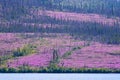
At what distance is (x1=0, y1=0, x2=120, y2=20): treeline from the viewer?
159 metres

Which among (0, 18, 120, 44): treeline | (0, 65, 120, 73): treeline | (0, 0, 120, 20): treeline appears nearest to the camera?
(0, 65, 120, 73): treeline

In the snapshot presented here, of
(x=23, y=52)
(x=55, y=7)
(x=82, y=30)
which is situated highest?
(x=55, y=7)

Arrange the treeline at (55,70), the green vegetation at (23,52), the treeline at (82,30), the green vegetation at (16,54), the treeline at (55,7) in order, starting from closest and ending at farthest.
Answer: the treeline at (55,70), the green vegetation at (16,54), the green vegetation at (23,52), the treeline at (82,30), the treeline at (55,7)

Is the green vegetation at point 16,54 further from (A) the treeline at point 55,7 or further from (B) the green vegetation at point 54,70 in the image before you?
(A) the treeline at point 55,7

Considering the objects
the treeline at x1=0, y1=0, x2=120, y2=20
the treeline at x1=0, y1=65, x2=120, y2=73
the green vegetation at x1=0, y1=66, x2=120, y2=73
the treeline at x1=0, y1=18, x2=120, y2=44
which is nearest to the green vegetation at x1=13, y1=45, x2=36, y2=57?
the green vegetation at x1=0, y1=66, x2=120, y2=73

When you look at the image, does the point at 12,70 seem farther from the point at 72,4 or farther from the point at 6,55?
the point at 72,4

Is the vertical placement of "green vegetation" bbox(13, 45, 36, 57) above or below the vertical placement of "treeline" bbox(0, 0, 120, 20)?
below

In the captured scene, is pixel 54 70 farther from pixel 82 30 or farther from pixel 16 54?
pixel 82 30

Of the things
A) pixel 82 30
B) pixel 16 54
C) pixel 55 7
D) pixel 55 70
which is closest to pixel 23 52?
pixel 16 54

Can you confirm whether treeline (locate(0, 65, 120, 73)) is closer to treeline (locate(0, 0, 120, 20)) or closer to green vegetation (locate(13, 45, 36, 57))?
green vegetation (locate(13, 45, 36, 57))

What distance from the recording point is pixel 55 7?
172 m

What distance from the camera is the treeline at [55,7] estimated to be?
159250mm

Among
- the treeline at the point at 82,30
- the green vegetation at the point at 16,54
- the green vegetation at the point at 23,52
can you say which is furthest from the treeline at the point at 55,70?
the treeline at the point at 82,30

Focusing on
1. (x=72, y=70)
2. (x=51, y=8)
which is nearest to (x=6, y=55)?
(x=72, y=70)
